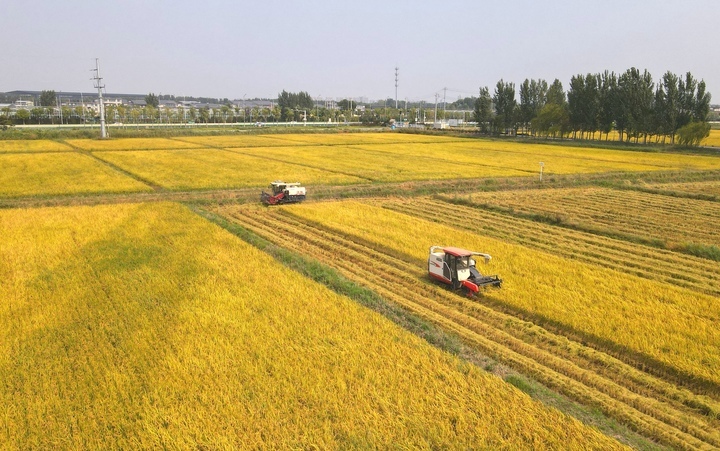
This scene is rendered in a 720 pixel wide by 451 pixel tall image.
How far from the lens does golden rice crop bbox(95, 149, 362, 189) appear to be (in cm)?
3781

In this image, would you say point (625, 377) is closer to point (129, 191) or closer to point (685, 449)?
point (685, 449)

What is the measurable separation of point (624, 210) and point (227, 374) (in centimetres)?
2550

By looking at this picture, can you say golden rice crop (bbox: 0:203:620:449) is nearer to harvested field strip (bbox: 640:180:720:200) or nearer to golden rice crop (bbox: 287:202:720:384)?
golden rice crop (bbox: 287:202:720:384)

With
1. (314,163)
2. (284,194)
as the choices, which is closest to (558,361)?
(284,194)

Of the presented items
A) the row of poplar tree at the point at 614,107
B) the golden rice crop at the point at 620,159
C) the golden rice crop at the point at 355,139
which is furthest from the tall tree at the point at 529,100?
the golden rice crop at the point at 620,159

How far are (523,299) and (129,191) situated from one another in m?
28.0

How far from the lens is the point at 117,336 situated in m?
11.4

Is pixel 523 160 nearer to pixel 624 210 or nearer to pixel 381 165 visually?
pixel 381 165

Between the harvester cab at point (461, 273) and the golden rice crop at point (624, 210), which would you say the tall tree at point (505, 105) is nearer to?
the golden rice crop at point (624, 210)

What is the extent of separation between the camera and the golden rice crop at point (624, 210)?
76.2ft

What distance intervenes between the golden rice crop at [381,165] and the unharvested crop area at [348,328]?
1363 cm

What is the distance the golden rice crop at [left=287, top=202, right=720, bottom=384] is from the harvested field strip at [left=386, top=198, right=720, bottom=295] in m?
1.36

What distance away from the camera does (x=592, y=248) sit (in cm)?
2042

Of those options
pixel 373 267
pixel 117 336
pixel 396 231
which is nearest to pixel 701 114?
pixel 396 231
